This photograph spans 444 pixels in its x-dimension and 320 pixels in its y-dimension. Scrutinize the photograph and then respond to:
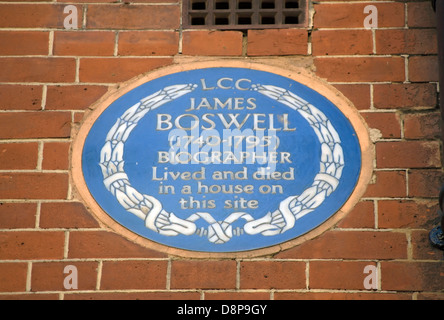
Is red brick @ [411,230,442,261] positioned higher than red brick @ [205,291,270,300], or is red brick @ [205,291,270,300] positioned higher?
→ red brick @ [411,230,442,261]

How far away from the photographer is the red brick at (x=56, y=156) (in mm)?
5066

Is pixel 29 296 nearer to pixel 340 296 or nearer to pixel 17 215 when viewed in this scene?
pixel 17 215

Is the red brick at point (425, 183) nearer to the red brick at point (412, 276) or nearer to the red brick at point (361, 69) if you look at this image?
the red brick at point (412, 276)

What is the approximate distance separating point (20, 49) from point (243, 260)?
1.62 m

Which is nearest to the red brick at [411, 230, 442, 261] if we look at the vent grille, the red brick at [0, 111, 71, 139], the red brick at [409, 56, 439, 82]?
the red brick at [409, 56, 439, 82]

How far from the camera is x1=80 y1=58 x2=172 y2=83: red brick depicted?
525 cm

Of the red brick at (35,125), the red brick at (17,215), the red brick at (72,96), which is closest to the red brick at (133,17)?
the red brick at (72,96)

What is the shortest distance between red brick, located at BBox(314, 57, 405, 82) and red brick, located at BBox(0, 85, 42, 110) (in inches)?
55.7

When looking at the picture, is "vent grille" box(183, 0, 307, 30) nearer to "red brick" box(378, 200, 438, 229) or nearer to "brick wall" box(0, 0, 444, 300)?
"brick wall" box(0, 0, 444, 300)

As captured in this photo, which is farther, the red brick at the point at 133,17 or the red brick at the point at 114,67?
the red brick at the point at 133,17

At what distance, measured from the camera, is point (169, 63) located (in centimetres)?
528

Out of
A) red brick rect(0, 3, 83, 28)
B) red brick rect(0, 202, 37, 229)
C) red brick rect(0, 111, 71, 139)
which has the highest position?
red brick rect(0, 3, 83, 28)

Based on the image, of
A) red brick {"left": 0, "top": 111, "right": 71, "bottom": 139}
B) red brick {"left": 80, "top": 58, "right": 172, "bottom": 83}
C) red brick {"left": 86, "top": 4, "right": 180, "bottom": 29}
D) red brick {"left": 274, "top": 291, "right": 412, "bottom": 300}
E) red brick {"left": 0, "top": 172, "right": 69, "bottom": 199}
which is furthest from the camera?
red brick {"left": 86, "top": 4, "right": 180, "bottom": 29}

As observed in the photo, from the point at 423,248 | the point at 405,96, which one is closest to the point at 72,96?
the point at 405,96
